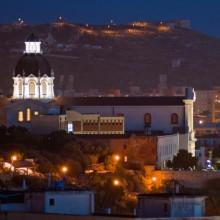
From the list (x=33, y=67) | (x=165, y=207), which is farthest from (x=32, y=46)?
(x=165, y=207)

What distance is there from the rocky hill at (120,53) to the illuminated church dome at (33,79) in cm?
4567

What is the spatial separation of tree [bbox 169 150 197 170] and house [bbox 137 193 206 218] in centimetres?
4514

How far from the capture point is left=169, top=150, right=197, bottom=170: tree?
93.9m

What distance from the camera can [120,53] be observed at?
618 ft

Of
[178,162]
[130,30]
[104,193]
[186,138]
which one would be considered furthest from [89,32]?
[104,193]

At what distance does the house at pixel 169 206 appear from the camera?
47031mm

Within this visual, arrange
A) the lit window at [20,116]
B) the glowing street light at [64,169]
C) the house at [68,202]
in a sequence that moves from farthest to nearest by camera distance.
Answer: the lit window at [20,116] → the glowing street light at [64,169] → the house at [68,202]

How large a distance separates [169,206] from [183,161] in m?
47.7

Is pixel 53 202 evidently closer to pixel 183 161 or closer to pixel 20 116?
pixel 183 161

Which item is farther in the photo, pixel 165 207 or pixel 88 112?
pixel 88 112

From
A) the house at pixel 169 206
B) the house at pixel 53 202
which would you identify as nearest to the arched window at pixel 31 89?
the house at pixel 53 202

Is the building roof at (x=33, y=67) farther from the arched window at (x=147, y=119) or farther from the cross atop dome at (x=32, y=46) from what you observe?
the arched window at (x=147, y=119)

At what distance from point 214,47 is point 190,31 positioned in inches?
156

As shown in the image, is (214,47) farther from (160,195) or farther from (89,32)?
(160,195)
